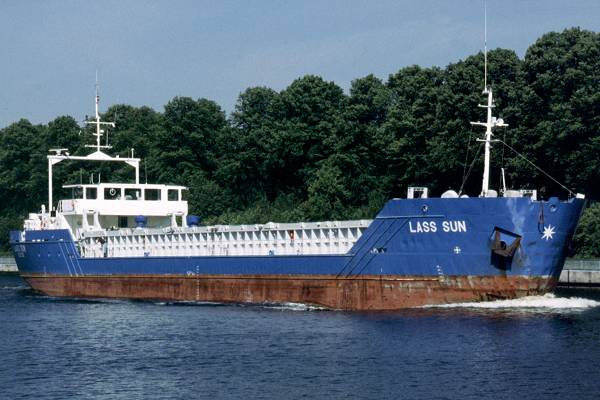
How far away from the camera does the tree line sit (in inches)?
2699

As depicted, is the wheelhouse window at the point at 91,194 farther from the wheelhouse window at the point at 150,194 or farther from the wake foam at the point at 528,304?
the wake foam at the point at 528,304

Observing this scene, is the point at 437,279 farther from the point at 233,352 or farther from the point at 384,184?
the point at 384,184

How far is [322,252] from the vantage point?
47125 millimetres

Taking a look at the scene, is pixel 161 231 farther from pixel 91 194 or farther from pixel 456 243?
pixel 456 243

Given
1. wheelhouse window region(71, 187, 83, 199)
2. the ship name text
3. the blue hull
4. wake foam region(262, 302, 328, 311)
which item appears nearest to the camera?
the blue hull

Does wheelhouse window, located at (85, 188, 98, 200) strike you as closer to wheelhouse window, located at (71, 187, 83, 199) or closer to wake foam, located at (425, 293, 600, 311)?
wheelhouse window, located at (71, 187, 83, 199)

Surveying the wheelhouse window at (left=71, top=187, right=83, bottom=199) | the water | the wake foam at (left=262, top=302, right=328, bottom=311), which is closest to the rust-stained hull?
the wake foam at (left=262, top=302, right=328, bottom=311)

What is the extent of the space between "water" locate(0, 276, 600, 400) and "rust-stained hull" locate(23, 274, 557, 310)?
2.10 feet

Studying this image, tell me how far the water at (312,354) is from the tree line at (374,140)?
618 inches

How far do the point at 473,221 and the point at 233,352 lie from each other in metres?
11.9

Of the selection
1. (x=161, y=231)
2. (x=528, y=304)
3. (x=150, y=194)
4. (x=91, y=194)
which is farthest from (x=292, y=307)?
(x=150, y=194)

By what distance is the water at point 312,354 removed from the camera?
1133 inches

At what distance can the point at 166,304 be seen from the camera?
5150 centimetres

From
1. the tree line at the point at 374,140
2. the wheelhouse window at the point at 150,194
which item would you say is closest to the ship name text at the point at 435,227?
the tree line at the point at 374,140
